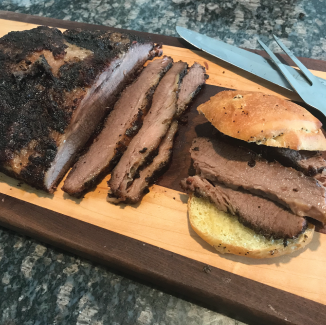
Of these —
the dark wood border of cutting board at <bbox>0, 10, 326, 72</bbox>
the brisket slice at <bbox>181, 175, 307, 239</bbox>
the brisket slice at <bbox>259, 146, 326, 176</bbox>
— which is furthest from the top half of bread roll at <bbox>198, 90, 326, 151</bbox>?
the dark wood border of cutting board at <bbox>0, 10, 326, 72</bbox>

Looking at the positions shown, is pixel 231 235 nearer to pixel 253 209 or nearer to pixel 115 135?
pixel 253 209

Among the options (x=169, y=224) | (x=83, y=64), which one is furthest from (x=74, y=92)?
(x=169, y=224)

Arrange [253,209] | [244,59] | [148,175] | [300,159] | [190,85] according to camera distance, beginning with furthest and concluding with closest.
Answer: [244,59] < [190,85] < [148,175] < [300,159] < [253,209]

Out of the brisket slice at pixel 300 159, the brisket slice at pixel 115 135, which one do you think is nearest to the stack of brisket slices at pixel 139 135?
the brisket slice at pixel 115 135

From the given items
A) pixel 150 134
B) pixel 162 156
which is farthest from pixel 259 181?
pixel 150 134

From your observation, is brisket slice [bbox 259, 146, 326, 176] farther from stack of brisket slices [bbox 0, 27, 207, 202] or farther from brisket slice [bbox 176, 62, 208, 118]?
brisket slice [bbox 176, 62, 208, 118]

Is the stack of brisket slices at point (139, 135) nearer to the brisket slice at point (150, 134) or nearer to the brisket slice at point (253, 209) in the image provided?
the brisket slice at point (150, 134)
